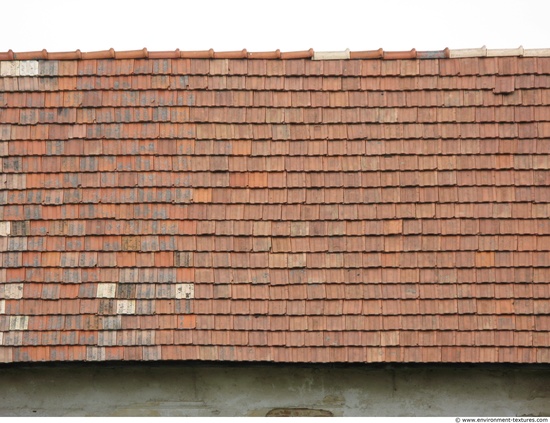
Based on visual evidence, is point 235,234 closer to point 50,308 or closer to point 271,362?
point 271,362

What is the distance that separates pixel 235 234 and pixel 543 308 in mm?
3395

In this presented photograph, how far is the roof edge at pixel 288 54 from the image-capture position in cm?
873

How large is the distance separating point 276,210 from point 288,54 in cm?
180

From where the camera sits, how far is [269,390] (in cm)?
874

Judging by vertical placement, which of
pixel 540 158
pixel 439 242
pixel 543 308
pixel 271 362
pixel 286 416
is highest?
pixel 540 158

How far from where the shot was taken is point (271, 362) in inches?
328

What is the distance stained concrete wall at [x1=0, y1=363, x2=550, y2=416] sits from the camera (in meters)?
8.72

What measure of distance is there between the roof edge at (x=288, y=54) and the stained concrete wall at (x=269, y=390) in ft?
11.5

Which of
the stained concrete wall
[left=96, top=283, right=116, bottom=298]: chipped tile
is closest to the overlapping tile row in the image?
[left=96, top=283, right=116, bottom=298]: chipped tile

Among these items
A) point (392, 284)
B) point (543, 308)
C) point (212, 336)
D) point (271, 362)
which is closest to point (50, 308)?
point (212, 336)

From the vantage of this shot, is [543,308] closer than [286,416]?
Yes

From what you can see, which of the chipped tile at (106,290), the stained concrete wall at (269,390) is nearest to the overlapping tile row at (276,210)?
the chipped tile at (106,290)

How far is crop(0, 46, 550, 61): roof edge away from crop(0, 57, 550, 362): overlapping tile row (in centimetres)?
8

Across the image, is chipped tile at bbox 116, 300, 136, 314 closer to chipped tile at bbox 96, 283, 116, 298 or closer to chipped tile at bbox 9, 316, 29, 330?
chipped tile at bbox 96, 283, 116, 298
